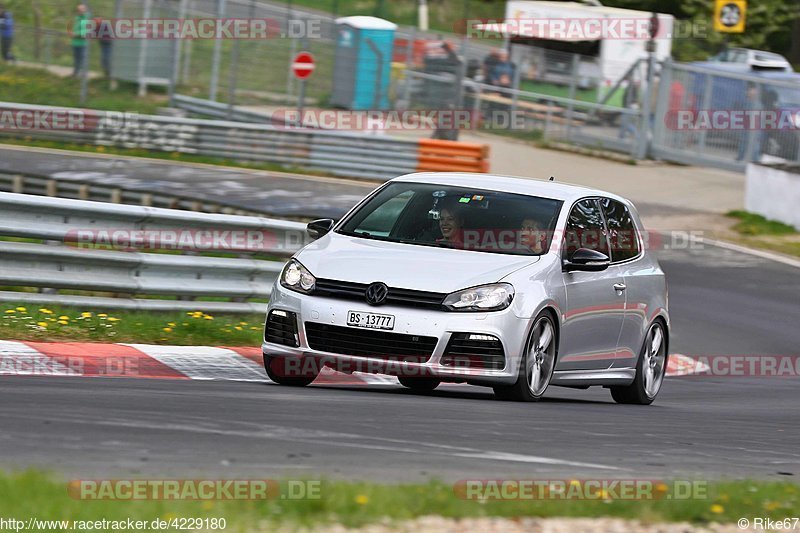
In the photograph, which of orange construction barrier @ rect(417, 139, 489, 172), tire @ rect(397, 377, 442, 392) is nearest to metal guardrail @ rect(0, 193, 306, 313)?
tire @ rect(397, 377, 442, 392)

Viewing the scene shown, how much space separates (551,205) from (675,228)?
14723 mm

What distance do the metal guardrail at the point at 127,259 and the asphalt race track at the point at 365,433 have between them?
2.45 meters

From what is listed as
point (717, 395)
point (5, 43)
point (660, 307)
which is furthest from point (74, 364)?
point (5, 43)

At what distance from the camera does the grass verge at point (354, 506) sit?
5.20 meters

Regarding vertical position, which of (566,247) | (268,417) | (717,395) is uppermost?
(566,247)

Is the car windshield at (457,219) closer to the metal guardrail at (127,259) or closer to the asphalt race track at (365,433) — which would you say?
the asphalt race track at (365,433)

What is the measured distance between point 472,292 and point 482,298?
0.07 meters

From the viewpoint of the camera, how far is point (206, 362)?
35.0 feet

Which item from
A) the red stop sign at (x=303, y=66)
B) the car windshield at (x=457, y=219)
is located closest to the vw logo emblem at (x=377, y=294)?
the car windshield at (x=457, y=219)

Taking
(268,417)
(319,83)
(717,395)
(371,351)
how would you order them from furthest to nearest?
(319,83) < (717,395) < (371,351) < (268,417)

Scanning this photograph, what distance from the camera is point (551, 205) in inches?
400

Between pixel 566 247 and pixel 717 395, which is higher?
pixel 566 247

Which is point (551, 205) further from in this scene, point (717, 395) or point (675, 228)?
point (675, 228)

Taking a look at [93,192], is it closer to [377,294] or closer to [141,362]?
[141,362]
